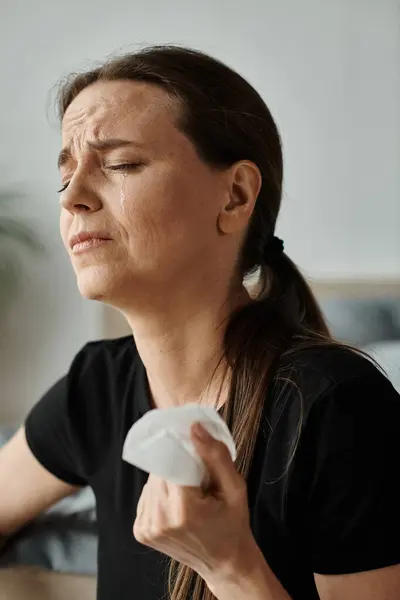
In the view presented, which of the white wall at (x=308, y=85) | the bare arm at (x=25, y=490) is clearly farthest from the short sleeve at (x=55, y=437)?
the white wall at (x=308, y=85)

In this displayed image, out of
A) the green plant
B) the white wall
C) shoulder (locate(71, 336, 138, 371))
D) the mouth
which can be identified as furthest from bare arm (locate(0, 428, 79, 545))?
the green plant

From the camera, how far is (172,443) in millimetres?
606

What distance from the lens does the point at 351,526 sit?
2.51 feet

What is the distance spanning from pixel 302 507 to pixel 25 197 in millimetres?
1879

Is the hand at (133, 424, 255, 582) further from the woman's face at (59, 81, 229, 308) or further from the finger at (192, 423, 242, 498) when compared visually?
the woman's face at (59, 81, 229, 308)

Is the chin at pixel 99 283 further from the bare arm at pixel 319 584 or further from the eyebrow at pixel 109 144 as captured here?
the bare arm at pixel 319 584

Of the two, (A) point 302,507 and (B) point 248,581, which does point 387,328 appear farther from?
(B) point 248,581

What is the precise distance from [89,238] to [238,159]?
0.65 ft

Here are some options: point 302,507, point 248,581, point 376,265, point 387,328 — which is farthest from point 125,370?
point 376,265

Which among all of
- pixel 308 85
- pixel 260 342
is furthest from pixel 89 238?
pixel 308 85

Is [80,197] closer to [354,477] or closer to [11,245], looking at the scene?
[354,477]

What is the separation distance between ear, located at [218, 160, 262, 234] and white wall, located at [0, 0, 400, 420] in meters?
1.31

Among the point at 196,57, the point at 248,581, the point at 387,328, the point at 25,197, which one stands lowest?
the point at 387,328

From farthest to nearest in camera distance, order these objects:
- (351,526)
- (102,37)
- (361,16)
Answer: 1. (102,37)
2. (361,16)
3. (351,526)
